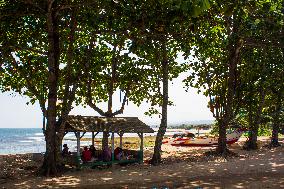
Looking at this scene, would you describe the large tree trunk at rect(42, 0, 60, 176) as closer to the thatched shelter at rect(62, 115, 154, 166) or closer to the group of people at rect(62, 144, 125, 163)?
the thatched shelter at rect(62, 115, 154, 166)

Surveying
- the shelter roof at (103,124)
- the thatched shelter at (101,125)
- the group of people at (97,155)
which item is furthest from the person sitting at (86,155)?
the shelter roof at (103,124)

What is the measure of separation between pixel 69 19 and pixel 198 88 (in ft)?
50.1

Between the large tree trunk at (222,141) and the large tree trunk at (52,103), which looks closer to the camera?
the large tree trunk at (52,103)

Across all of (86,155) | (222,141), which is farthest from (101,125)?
(222,141)

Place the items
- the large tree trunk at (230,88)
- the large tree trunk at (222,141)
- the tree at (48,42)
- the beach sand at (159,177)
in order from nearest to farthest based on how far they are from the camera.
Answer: the beach sand at (159,177) → the tree at (48,42) → the large tree trunk at (230,88) → the large tree trunk at (222,141)

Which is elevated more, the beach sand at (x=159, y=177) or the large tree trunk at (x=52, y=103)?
the large tree trunk at (x=52, y=103)

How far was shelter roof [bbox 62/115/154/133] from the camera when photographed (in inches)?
888

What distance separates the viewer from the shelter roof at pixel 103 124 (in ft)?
74.0

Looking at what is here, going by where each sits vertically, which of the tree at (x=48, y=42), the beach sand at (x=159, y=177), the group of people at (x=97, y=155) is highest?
the tree at (x=48, y=42)

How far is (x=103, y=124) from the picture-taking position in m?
24.2

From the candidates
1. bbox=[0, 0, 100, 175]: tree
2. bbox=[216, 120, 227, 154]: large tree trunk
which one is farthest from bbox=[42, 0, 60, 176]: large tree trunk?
bbox=[216, 120, 227, 154]: large tree trunk

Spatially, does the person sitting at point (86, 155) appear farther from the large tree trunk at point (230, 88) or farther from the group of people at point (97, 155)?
the large tree trunk at point (230, 88)

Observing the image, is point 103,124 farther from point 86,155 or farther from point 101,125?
point 86,155

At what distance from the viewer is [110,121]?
25.0m
